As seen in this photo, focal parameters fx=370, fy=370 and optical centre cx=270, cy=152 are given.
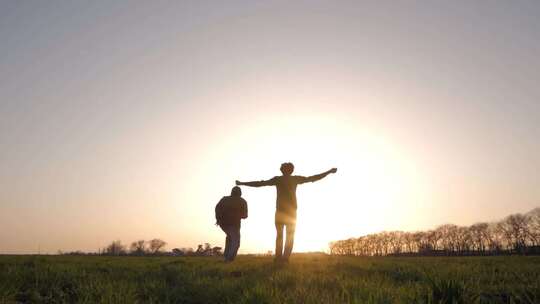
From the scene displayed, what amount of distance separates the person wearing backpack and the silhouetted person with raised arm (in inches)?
93.0

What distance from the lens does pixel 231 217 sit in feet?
45.5

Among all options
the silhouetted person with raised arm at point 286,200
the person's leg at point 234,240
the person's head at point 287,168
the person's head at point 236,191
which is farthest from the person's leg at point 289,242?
the person's head at point 236,191

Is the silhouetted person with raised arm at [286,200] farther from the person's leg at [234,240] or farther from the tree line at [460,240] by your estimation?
the tree line at [460,240]

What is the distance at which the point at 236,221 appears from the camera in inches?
550

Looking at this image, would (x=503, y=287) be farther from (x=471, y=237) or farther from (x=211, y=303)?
(x=471, y=237)

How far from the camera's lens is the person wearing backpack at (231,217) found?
13.9 meters

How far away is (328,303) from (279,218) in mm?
7417

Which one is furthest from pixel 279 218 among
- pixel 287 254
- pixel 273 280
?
pixel 273 280

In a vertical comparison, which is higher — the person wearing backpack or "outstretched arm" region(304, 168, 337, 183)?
"outstretched arm" region(304, 168, 337, 183)

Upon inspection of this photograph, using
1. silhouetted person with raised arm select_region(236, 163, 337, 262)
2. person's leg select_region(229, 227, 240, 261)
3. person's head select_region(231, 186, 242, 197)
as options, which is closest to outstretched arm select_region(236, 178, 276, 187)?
silhouetted person with raised arm select_region(236, 163, 337, 262)

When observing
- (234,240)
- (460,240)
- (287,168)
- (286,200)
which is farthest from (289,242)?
(460,240)

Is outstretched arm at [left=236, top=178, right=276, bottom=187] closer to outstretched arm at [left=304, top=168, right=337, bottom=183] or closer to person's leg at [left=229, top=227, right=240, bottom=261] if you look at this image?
outstretched arm at [left=304, top=168, right=337, bottom=183]

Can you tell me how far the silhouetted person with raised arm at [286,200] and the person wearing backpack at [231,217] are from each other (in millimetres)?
2362

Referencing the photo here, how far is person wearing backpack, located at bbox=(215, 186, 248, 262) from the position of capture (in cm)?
1385
